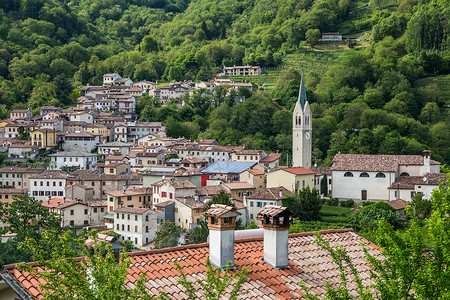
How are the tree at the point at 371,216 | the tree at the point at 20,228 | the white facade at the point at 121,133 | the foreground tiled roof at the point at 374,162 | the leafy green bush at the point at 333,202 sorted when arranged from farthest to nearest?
the white facade at the point at 121,133 → the foreground tiled roof at the point at 374,162 → the leafy green bush at the point at 333,202 → the tree at the point at 371,216 → the tree at the point at 20,228

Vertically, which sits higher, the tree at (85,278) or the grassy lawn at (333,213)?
the tree at (85,278)

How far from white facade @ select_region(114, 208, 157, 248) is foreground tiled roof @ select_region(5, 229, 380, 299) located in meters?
31.8

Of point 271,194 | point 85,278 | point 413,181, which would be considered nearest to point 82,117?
point 271,194

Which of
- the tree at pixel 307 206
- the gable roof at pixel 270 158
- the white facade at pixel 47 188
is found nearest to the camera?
the tree at pixel 307 206

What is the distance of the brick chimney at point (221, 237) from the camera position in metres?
10.3

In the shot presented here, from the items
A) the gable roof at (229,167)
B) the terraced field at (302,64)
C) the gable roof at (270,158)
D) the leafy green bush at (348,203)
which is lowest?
the leafy green bush at (348,203)

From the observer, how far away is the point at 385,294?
27.8 feet

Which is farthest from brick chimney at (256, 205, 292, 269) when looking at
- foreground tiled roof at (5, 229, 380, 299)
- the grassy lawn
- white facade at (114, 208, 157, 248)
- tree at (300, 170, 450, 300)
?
the grassy lawn

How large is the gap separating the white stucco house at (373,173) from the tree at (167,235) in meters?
15.5

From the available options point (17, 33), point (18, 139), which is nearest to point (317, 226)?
point (18, 139)

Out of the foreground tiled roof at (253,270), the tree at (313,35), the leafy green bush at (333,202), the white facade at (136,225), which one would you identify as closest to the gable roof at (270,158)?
the leafy green bush at (333,202)

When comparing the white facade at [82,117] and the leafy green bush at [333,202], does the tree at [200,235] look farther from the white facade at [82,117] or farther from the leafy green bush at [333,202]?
the white facade at [82,117]

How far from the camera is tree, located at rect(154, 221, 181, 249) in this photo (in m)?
40.0

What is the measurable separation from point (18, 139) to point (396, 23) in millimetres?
63354
